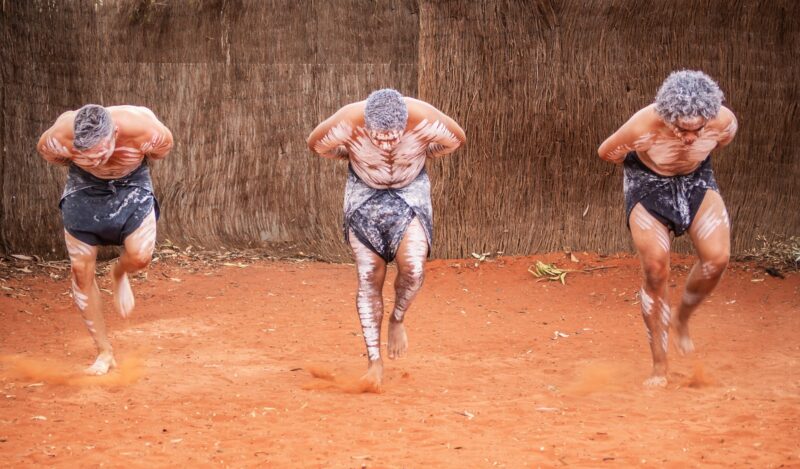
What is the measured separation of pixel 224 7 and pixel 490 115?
274 centimetres

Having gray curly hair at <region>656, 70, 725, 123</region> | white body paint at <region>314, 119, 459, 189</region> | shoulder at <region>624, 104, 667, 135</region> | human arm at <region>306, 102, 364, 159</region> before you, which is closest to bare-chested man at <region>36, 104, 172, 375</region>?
human arm at <region>306, 102, 364, 159</region>

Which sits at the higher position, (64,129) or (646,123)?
(646,123)

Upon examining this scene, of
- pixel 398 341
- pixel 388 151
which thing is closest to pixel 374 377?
pixel 398 341

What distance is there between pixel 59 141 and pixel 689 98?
11.1 feet

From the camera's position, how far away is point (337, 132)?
5402 millimetres

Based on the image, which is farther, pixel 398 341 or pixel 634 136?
pixel 398 341

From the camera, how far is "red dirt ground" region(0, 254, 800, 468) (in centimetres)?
434

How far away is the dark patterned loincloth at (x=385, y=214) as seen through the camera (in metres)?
5.41

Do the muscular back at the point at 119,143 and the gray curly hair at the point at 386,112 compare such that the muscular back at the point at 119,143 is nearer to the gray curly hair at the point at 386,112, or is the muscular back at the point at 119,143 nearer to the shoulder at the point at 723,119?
the gray curly hair at the point at 386,112

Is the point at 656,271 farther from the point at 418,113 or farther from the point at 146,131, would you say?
the point at 146,131

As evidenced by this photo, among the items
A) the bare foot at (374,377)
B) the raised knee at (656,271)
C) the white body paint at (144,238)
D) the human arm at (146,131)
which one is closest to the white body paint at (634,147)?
the raised knee at (656,271)

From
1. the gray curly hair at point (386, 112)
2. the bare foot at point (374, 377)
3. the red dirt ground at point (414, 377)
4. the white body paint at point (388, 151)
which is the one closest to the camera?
the red dirt ground at point (414, 377)

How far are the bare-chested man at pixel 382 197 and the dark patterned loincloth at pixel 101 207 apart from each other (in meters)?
1.11

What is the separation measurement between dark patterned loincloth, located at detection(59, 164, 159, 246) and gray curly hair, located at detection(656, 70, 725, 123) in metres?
2.99
